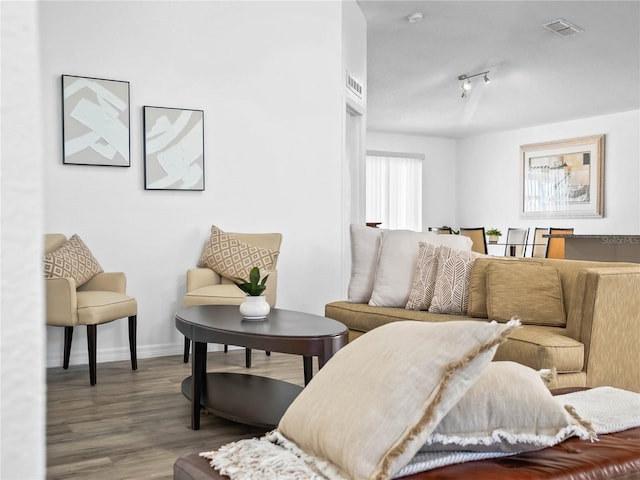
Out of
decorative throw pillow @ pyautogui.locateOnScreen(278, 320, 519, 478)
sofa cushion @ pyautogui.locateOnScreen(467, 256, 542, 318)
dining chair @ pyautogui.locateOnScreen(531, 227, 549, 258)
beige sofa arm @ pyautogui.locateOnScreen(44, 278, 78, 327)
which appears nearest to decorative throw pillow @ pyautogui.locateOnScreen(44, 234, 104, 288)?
beige sofa arm @ pyautogui.locateOnScreen(44, 278, 78, 327)

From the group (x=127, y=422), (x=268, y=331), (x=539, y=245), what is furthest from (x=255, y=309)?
(x=539, y=245)

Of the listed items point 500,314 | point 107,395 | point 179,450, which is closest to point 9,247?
point 179,450

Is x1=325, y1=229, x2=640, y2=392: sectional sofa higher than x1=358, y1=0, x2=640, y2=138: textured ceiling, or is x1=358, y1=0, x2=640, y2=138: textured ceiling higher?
x1=358, y1=0, x2=640, y2=138: textured ceiling

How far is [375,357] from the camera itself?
1.29 m

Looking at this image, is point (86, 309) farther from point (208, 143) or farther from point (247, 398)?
point (208, 143)

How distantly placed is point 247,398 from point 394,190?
350 inches

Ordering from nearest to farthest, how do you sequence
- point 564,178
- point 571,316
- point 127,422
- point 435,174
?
1. point 571,316
2. point 127,422
3. point 564,178
4. point 435,174

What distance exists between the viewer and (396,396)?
118 centimetres

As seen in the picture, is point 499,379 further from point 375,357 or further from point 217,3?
point 217,3

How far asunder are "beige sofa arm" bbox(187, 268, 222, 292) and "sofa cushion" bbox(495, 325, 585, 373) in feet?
7.97

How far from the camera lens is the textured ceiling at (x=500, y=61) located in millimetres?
5457

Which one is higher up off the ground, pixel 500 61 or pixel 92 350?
pixel 500 61

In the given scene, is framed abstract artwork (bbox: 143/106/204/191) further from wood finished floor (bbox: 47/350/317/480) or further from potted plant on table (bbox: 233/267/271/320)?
potted plant on table (bbox: 233/267/271/320)

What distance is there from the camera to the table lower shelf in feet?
8.77
